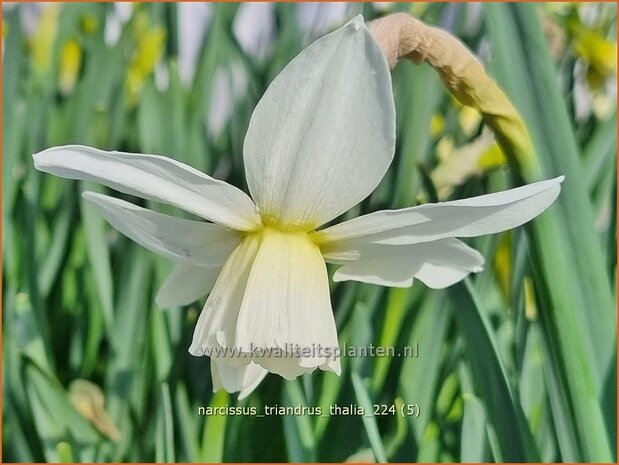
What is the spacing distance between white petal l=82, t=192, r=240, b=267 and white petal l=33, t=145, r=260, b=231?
3 centimetres

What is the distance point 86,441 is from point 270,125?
44cm

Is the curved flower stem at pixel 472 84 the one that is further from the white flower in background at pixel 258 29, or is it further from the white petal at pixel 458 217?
the white flower in background at pixel 258 29

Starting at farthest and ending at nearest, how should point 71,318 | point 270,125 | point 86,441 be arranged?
1. point 71,318
2. point 86,441
3. point 270,125

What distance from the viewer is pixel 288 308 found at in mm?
311

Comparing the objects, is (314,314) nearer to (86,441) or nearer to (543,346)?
(543,346)

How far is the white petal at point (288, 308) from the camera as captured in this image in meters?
0.30

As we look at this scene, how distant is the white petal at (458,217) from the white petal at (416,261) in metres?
0.02

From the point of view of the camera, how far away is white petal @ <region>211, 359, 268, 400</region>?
363 millimetres

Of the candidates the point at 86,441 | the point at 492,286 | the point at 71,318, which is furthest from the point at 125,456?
the point at 492,286

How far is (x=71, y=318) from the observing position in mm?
686

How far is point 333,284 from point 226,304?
13.1 inches

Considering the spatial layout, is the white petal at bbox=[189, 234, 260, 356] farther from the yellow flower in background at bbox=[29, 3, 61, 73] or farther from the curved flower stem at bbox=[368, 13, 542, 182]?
the yellow flower in background at bbox=[29, 3, 61, 73]

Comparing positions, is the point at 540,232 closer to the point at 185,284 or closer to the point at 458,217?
the point at 458,217

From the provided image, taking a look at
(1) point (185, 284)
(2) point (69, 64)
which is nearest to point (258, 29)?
(2) point (69, 64)
